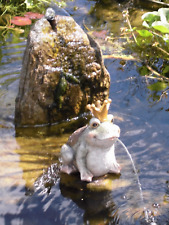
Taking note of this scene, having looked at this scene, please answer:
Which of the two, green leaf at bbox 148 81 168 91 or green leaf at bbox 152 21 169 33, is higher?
green leaf at bbox 152 21 169 33

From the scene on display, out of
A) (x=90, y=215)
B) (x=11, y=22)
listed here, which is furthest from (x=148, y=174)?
(x=11, y=22)

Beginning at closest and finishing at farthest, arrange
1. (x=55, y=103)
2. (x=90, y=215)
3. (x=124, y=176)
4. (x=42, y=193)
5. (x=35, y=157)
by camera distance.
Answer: (x=90, y=215)
(x=42, y=193)
(x=124, y=176)
(x=35, y=157)
(x=55, y=103)

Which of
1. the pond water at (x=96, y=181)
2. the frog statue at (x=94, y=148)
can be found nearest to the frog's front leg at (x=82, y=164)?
the frog statue at (x=94, y=148)

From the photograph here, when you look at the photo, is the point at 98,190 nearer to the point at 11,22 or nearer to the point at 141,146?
the point at 141,146

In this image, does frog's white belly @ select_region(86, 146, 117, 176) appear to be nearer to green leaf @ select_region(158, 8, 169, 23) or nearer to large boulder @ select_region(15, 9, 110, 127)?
large boulder @ select_region(15, 9, 110, 127)

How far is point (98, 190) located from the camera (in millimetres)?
2986

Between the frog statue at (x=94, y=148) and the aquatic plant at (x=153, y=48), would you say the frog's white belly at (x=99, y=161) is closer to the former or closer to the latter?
the frog statue at (x=94, y=148)

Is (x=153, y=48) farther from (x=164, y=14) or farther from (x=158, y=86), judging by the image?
(x=158, y=86)

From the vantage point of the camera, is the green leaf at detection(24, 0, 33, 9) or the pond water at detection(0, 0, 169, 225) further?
the green leaf at detection(24, 0, 33, 9)

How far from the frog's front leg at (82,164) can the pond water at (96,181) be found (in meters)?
0.11

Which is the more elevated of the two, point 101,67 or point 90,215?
point 101,67

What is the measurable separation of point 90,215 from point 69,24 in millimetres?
2070

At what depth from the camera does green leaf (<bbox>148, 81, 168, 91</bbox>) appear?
468 cm

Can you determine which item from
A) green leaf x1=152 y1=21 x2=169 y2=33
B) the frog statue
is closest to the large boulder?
the frog statue
